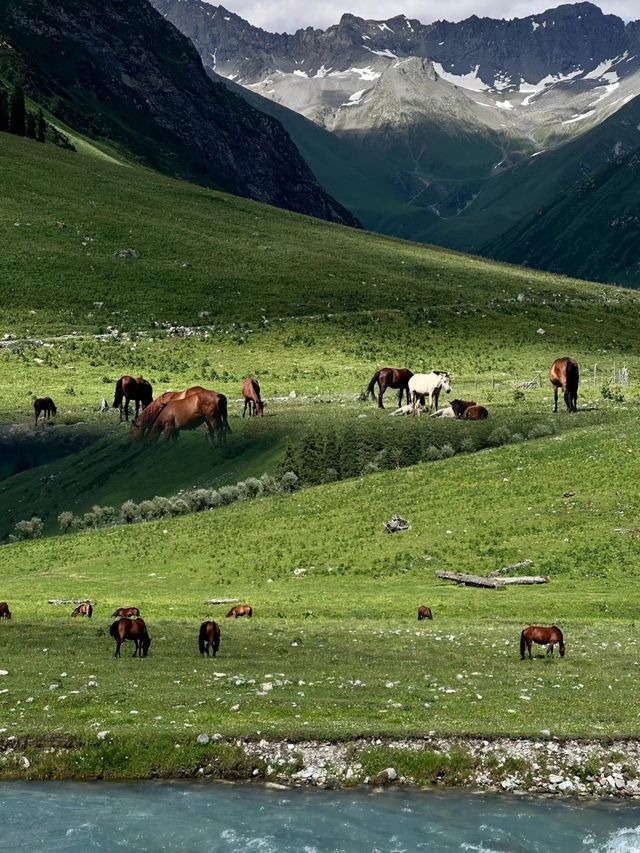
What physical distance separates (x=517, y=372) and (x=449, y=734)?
72072 mm

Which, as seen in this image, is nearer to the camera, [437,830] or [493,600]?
[437,830]

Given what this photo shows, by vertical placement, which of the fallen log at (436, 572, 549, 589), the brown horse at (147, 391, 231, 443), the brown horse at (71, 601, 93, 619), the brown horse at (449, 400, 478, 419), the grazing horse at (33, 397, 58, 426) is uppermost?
the grazing horse at (33, 397, 58, 426)

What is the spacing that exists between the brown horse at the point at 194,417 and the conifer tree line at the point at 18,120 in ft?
417

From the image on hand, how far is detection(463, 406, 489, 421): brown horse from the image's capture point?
6488cm

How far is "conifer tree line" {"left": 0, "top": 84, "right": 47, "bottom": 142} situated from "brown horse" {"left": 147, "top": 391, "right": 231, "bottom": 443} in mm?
127030

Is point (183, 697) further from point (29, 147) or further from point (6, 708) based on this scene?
point (29, 147)

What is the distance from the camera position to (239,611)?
36.7 m

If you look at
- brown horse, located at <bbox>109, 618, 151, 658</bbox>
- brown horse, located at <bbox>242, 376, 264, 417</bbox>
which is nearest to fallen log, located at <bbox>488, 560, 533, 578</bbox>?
brown horse, located at <bbox>109, 618, 151, 658</bbox>

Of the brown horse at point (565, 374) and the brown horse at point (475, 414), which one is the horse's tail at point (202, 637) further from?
the brown horse at point (565, 374)

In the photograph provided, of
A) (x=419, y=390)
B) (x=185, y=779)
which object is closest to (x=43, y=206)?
(x=419, y=390)

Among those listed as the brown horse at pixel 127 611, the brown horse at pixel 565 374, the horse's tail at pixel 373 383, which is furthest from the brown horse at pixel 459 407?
the brown horse at pixel 127 611

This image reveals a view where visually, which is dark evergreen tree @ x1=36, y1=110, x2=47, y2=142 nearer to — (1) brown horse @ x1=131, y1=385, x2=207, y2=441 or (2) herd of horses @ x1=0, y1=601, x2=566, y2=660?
(1) brown horse @ x1=131, y1=385, x2=207, y2=441

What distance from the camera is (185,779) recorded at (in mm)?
23734

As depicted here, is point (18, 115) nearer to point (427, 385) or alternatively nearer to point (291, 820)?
point (427, 385)
